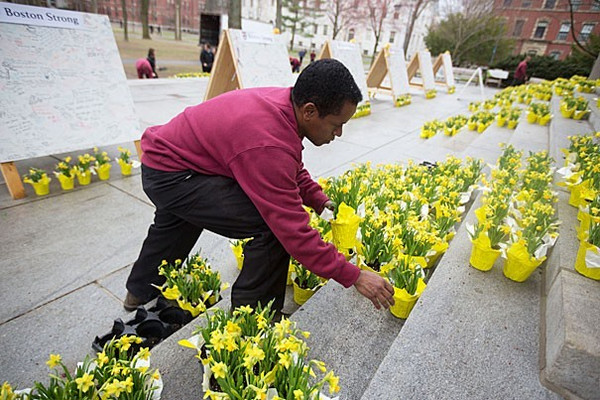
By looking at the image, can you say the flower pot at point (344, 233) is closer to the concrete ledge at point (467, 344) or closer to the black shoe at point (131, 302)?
the concrete ledge at point (467, 344)

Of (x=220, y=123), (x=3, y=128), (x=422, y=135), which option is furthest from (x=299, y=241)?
(x=422, y=135)

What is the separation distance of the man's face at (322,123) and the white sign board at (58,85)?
2.89 meters

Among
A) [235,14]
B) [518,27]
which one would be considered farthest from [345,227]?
[518,27]

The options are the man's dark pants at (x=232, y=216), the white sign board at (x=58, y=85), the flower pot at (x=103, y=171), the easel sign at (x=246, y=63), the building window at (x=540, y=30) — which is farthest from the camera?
the building window at (x=540, y=30)

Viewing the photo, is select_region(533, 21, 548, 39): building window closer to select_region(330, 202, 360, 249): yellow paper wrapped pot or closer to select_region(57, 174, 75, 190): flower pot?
select_region(330, 202, 360, 249): yellow paper wrapped pot

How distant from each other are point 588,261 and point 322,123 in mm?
1572

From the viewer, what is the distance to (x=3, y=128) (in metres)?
2.94

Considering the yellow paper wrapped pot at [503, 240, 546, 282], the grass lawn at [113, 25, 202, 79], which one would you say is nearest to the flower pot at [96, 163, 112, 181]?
the yellow paper wrapped pot at [503, 240, 546, 282]

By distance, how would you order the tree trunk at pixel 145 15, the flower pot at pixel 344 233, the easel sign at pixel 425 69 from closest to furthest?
the flower pot at pixel 344 233, the easel sign at pixel 425 69, the tree trunk at pixel 145 15

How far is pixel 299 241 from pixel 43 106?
3.12m

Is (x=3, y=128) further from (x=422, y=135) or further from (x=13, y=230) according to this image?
(x=422, y=135)

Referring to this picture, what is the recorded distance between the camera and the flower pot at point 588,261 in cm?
173

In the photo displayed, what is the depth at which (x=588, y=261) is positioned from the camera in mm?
1760

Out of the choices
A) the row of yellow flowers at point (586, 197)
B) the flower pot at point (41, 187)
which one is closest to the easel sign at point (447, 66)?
the row of yellow flowers at point (586, 197)
